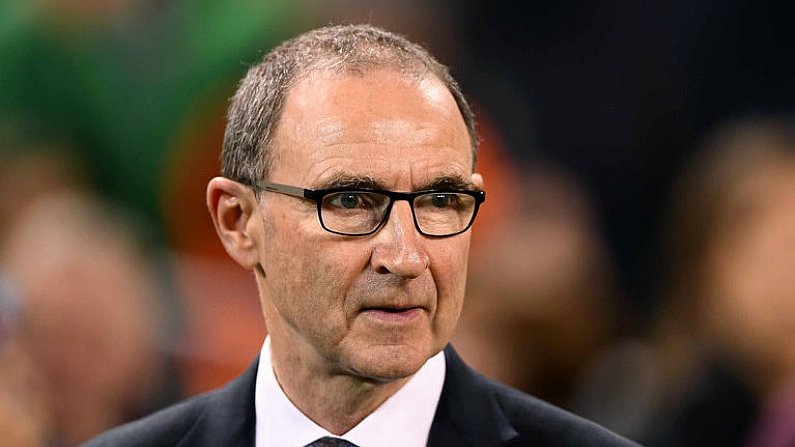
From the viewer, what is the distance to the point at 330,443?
2.17 meters

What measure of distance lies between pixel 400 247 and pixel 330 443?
43 cm

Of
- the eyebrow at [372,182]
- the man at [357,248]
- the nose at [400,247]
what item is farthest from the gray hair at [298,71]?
the nose at [400,247]

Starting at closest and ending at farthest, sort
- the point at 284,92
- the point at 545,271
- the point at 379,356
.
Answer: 1. the point at 379,356
2. the point at 284,92
3. the point at 545,271

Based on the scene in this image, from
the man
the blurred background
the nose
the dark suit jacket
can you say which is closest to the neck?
the man

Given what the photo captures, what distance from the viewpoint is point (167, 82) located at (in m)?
3.66

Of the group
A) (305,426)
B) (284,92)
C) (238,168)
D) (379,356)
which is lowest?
(305,426)

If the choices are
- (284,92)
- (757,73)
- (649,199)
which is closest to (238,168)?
(284,92)

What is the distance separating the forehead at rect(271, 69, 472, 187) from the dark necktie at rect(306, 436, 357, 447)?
19.1 inches

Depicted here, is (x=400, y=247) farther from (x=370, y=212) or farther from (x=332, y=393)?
(x=332, y=393)

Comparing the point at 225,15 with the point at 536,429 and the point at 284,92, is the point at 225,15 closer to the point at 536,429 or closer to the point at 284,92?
the point at 284,92

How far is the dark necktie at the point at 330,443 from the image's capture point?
7.08ft

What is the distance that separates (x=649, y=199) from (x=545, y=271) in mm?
397

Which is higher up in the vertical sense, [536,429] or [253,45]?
[253,45]

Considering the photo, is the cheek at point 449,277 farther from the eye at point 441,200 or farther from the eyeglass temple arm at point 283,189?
the eyeglass temple arm at point 283,189
